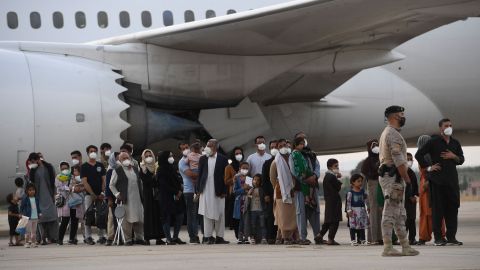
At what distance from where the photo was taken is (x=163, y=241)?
1652 centimetres

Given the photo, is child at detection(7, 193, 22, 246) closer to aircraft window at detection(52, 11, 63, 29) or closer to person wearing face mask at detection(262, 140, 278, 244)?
person wearing face mask at detection(262, 140, 278, 244)

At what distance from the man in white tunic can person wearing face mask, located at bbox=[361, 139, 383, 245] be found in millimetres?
1987

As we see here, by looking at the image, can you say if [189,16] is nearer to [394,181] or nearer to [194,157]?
[194,157]

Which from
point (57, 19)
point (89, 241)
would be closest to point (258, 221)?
point (89, 241)

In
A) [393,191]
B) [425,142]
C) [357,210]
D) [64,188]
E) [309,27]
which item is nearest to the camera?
[393,191]

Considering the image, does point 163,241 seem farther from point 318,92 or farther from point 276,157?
point 318,92

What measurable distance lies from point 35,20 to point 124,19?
1.55m

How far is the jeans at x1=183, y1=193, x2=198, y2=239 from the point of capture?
16.4 metres

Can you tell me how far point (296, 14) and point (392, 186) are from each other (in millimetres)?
6214

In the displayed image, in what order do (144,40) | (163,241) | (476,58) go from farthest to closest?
1. (476,58)
2. (144,40)
3. (163,241)

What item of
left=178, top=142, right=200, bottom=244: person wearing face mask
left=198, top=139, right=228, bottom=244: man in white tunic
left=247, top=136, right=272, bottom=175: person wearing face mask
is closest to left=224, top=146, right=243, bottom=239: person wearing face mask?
left=198, top=139, right=228, bottom=244: man in white tunic

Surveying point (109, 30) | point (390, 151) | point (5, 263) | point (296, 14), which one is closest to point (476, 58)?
point (296, 14)

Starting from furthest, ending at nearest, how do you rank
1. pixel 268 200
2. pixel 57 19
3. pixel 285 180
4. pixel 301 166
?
pixel 57 19 < pixel 268 200 < pixel 285 180 < pixel 301 166

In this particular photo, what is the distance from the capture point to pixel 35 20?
20250mm
